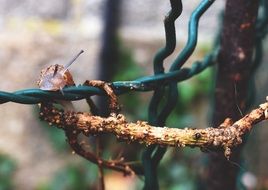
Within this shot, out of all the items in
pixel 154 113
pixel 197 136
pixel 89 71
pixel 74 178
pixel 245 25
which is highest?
pixel 89 71

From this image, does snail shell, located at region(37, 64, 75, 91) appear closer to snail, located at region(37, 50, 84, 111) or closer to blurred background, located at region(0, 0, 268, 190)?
snail, located at region(37, 50, 84, 111)

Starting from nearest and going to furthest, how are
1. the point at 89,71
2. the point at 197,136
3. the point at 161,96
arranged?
the point at 197,136 → the point at 161,96 → the point at 89,71

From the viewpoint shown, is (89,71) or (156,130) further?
(89,71)

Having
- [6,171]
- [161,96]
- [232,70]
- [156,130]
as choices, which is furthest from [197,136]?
[6,171]

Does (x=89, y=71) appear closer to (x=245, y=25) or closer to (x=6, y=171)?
(x=6, y=171)

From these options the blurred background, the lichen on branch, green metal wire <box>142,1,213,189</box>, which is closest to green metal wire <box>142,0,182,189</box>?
green metal wire <box>142,1,213,189</box>

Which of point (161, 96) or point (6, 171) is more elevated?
point (6, 171)

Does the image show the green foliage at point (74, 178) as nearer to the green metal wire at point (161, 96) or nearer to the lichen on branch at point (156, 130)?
the green metal wire at point (161, 96)

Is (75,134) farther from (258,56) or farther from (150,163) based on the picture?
(258,56)

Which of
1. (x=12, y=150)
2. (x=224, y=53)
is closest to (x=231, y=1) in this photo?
(x=224, y=53)
